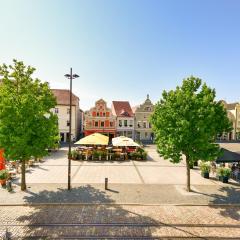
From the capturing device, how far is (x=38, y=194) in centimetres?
1591

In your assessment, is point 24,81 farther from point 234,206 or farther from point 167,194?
point 234,206

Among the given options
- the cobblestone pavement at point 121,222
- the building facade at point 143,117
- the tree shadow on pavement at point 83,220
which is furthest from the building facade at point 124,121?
the cobblestone pavement at point 121,222

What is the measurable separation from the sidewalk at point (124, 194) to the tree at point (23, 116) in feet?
5.57

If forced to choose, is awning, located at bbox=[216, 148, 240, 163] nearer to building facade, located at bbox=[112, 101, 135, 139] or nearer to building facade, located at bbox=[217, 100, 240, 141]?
building facade, located at bbox=[112, 101, 135, 139]

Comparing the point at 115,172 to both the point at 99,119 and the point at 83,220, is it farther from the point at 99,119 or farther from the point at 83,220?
Result: the point at 99,119

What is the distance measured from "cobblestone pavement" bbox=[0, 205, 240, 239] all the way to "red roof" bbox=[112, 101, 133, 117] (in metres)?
37.4

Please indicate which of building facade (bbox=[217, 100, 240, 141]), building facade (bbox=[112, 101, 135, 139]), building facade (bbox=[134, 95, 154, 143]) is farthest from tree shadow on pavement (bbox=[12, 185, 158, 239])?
building facade (bbox=[217, 100, 240, 141])

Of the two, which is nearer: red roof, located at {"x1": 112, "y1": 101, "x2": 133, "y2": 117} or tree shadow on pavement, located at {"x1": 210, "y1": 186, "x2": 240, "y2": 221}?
tree shadow on pavement, located at {"x1": 210, "y1": 186, "x2": 240, "y2": 221}

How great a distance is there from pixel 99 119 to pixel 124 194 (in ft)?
107

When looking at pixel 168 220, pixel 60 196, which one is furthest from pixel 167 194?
pixel 60 196

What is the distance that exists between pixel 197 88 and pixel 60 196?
12.0 meters

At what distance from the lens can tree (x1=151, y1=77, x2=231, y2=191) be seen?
51.7 ft

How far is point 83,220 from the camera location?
12180mm

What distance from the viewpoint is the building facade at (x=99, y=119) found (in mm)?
47844
